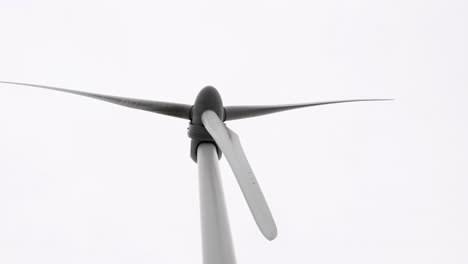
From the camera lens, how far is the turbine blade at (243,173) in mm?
7285

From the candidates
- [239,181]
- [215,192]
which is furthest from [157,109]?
[239,181]

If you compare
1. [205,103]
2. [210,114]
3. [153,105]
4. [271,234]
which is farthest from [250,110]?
[271,234]

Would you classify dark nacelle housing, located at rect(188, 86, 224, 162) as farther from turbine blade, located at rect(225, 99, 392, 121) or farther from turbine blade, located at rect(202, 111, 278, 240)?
turbine blade, located at rect(225, 99, 392, 121)

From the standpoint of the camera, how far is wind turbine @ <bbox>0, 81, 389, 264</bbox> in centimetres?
823

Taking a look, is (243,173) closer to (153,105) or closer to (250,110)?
(153,105)

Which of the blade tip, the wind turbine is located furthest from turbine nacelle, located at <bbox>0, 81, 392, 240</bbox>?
the blade tip

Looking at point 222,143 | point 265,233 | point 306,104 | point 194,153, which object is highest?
point 306,104

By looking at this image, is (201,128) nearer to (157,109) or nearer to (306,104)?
(157,109)

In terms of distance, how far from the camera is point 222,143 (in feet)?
35.3

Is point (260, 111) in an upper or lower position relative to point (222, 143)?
upper

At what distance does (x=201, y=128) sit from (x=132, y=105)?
214 centimetres

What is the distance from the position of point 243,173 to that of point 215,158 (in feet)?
11.6

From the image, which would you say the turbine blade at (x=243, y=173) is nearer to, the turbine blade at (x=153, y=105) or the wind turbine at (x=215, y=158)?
the wind turbine at (x=215, y=158)

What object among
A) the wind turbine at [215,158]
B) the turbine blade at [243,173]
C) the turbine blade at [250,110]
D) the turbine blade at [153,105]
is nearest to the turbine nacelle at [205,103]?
the wind turbine at [215,158]
